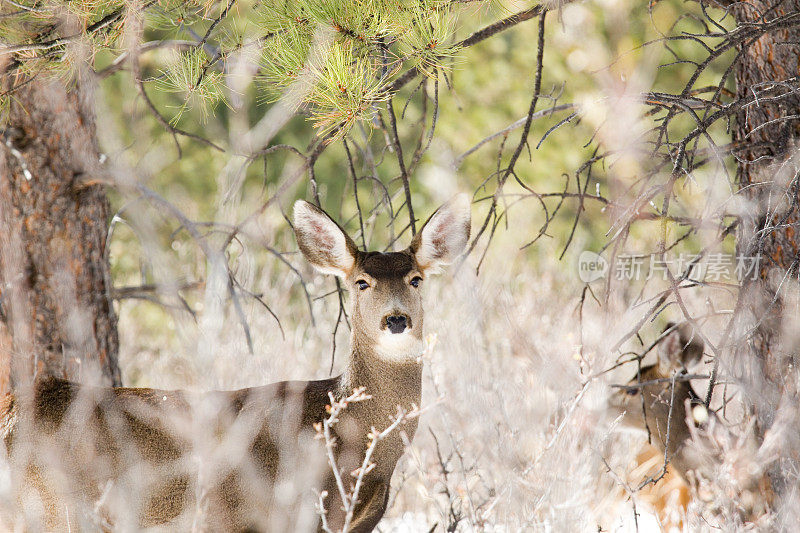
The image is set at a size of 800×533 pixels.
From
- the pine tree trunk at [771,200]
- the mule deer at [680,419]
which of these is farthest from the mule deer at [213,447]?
the pine tree trunk at [771,200]

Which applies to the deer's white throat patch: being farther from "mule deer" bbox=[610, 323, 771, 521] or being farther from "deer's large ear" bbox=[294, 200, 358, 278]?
"mule deer" bbox=[610, 323, 771, 521]

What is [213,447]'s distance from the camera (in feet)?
12.0

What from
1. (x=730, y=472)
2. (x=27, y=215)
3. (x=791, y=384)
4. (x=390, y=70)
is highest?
(x=390, y=70)

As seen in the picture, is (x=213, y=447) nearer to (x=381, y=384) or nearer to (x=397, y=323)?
(x=381, y=384)

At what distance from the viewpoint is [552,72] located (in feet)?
49.3

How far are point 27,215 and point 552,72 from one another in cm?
1169

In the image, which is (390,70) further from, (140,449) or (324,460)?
(140,449)

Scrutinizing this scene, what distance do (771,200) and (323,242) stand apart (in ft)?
6.60

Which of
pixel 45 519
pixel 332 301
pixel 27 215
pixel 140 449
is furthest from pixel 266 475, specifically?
pixel 332 301

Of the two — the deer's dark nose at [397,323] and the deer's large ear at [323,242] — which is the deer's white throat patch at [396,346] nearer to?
the deer's dark nose at [397,323]

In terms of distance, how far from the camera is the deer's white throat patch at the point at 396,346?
3.88 meters

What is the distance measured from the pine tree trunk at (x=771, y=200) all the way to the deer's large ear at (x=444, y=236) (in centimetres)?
126
